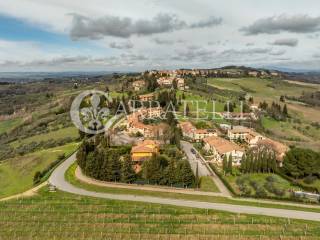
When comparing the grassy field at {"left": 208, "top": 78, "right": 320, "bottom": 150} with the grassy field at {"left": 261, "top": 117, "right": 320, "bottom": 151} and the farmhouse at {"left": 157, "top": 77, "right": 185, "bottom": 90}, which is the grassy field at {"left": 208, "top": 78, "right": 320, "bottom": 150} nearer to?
the grassy field at {"left": 261, "top": 117, "right": 320, "bottom": 151}

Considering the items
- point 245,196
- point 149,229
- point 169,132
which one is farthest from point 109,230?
point 169,132

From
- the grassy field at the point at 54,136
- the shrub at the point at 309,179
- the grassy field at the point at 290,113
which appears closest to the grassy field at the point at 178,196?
the shrub at the point at 309,179

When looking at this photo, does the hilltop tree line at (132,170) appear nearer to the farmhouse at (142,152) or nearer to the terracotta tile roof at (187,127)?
the farmhouse at (142,152)

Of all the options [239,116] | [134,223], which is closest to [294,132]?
[239,116]

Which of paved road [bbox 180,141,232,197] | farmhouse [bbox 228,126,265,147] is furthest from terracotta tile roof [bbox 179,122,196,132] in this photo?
farmhouse [bbox 228,126,265,147]

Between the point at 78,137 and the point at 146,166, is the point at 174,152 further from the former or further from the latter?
the point at 78,137

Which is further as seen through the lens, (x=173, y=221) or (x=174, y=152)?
(x=174, y=152)

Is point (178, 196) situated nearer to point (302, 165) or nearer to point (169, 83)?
point (302, 165)
